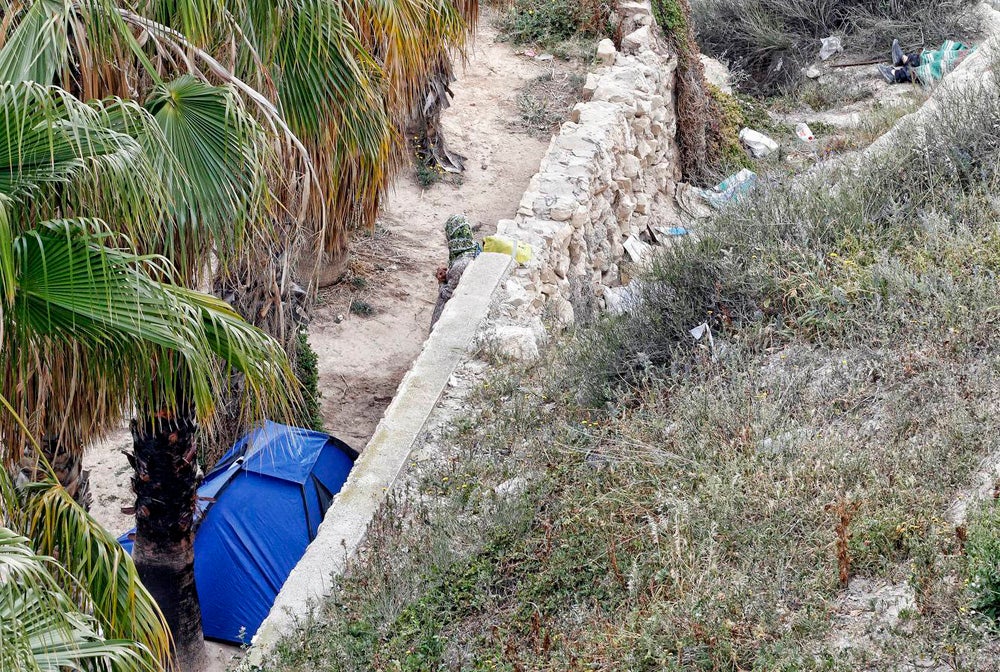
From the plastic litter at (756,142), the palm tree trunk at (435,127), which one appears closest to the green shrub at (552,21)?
the palm tree trunk at (435,127)

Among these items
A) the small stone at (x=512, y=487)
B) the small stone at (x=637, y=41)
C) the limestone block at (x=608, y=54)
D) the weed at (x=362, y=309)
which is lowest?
the weed at (x=362, y=309)

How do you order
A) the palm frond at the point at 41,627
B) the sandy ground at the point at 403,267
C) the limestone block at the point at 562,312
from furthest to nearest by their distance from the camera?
the sandy ground at the point at 403,267, the limestone block at the point at 562,312, the palm frond at the point at 41,627

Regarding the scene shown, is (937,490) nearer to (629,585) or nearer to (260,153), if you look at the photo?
(629,585)

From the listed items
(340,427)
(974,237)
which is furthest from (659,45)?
(974,237)

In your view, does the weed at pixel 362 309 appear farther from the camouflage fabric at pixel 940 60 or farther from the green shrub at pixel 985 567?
the green shrub at pixel 985 567

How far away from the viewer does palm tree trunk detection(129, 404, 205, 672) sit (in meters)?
6.06

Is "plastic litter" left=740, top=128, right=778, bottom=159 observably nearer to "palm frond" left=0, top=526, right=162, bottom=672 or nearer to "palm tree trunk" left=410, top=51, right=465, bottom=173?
"palm tree trunk" left=410, top=51, right=465, bottom=173

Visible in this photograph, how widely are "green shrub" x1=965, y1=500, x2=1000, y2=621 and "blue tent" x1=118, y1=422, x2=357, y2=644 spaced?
501 cm

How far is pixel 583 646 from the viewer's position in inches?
159

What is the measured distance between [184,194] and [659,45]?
10.1 meters

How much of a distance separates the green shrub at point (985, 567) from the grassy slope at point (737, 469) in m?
0.01

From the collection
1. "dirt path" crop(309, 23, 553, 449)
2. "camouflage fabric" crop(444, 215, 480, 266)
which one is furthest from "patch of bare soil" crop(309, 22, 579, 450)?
"camouflage fabric" crop(444, 215, 480, 266)

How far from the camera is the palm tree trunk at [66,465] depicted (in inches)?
184

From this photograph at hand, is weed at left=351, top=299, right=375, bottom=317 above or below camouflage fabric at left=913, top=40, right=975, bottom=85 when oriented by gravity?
below
